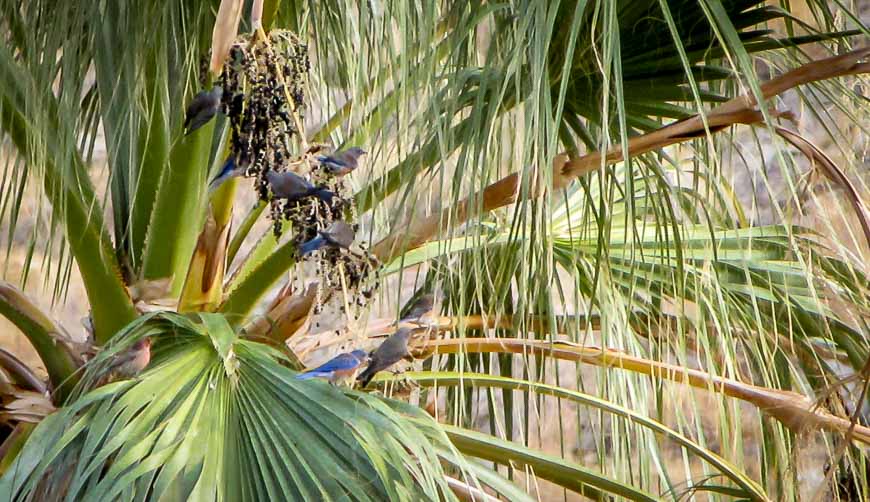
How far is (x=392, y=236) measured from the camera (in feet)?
2.69

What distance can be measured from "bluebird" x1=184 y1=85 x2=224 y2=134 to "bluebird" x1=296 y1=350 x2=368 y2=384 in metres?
0.22

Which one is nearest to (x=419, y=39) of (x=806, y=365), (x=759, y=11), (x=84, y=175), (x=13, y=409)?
(x=759, y=11)

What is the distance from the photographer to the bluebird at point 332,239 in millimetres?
734

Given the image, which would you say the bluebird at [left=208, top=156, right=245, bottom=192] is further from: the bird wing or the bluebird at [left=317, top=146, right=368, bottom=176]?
the bird wing

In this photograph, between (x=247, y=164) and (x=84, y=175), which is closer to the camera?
(x=247, y=164)

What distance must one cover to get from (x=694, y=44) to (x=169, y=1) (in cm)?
48

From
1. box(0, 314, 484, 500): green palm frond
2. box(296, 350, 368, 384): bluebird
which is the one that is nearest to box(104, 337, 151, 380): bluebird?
box(0, 314, 484, 500): green palm frond

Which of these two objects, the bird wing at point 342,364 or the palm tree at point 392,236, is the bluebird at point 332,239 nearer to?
the palm tree at point 392,236

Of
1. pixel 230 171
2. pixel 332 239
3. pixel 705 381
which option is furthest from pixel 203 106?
pixel 705 381

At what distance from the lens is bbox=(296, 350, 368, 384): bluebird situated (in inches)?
32.4

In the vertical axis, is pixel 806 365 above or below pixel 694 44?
below

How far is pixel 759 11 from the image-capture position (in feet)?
2.97

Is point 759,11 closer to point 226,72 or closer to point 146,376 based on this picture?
point 226,72

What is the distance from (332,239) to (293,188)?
0.15 ft
